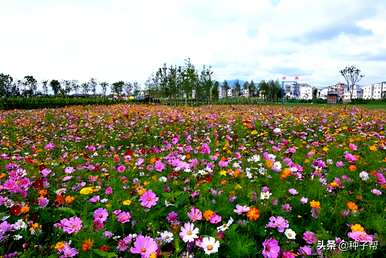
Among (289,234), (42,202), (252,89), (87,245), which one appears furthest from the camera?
(252,89)

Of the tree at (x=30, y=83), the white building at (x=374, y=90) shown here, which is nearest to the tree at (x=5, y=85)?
the tree at (x=30, y=83)

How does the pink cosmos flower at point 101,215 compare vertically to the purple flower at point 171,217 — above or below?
above

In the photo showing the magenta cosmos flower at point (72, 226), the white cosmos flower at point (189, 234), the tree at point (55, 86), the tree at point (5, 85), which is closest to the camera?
the white cosmos flower at point (189, 234)

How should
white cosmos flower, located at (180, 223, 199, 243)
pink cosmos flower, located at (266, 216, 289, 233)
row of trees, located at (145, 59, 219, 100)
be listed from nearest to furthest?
white cosmos flower, located at (180, 223, 199, 243)
pink cosmos flower, located at (266, 216, 289, 233)
row of trees, located at (145, 59, 219, 100)

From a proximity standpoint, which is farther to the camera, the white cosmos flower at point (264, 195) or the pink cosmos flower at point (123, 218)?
the white cosmos flower at point (264, 195)

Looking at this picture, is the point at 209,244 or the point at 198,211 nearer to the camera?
the point at 209,244

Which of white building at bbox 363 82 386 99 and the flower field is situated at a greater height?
white building at bbox 363 82 386 99

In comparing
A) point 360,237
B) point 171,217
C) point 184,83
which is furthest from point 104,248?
point 184,83

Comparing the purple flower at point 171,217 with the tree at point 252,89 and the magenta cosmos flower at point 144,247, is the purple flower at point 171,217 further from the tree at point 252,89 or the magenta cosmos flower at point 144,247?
the tree at point 252,89

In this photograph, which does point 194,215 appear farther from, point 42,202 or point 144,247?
point 42,202

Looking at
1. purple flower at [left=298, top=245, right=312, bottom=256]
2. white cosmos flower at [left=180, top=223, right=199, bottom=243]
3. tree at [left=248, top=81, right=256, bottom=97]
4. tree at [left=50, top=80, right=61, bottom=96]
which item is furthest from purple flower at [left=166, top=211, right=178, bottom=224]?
tree at [left=248, top=81, right=256, bottom=97]

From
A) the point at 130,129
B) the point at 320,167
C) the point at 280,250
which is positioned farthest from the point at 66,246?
the point at 130,129

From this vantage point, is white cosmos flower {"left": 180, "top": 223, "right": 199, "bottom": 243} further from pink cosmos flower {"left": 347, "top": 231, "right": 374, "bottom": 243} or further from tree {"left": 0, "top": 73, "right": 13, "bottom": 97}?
tree {"left": 0, "top": 73, "right": 13, "bottom": 97}

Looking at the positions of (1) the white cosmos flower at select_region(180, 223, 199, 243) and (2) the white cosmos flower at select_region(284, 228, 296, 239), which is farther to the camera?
(2) the white cosmos flower at select_region(284, 228, 296, 239)
